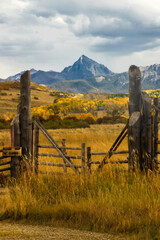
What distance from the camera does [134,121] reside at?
7.73m

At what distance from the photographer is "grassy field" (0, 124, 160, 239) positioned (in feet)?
16.5

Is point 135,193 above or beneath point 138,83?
beneath

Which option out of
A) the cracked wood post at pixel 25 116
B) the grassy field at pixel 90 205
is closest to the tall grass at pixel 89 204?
the grassy field at pixel 90 205

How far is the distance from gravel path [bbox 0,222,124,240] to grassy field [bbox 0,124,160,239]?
0.69 feet

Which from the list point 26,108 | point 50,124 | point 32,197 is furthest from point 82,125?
point 32,197

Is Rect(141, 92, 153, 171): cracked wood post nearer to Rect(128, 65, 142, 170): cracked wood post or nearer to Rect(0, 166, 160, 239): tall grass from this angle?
Rect(128, 65, 142, 170): cracked wood post

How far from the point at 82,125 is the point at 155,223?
104 ft

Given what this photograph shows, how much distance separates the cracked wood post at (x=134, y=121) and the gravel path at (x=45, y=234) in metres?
3.07

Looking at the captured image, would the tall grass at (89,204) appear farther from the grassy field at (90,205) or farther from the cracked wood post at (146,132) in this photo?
the cracked wood post at (146,132)

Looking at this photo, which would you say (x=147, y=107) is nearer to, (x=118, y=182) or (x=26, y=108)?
(x=118, y=182)

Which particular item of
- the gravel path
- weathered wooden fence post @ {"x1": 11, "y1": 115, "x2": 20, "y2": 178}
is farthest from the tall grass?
weathered wooden fence post @ {"x1": 11, "y1": 115, "x2": 20, "y2": 178}

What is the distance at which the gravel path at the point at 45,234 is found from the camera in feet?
15.3

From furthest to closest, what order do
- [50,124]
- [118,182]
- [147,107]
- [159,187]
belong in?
[50,124], [147,107], [118,182], [159,187]

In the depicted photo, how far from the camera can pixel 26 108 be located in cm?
897
